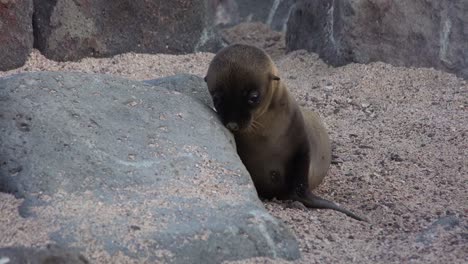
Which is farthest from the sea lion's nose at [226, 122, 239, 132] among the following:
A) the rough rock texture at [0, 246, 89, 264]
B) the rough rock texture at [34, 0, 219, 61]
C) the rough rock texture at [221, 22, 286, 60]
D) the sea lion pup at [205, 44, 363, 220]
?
the rough rock texture at [221, 22, 286, 60]

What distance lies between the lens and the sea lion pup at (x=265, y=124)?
193 inches

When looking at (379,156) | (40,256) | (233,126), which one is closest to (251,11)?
(379,156)

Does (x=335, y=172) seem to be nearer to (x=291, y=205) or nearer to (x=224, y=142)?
(x=291, y=205)

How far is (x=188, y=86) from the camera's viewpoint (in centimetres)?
540

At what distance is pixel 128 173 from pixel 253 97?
982 mm

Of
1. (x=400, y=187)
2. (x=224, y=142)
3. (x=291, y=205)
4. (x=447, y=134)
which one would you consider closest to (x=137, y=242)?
(x=224, y=142)

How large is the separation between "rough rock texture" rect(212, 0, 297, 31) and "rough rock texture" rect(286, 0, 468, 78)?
8.03ft

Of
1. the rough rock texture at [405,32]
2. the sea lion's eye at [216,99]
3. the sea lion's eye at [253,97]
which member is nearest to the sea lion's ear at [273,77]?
the sea lion's eye at [253,97]

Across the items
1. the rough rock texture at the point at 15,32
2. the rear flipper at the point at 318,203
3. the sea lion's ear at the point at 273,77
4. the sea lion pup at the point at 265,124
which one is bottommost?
the rough rock texture at the point at 15,32

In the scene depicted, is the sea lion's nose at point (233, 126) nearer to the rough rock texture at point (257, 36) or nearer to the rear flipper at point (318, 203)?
the rear flipper at point (318, 203)

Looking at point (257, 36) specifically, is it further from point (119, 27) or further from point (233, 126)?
point (233, 126)

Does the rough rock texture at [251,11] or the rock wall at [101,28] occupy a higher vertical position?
the rock wall at [101,28]

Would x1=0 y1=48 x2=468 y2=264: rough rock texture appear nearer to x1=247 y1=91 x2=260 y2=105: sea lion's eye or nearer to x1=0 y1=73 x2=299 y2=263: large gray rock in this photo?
x1=0 y1=73 x2=299 y2=263: large gray rock

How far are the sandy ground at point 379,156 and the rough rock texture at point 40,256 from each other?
31 cm
